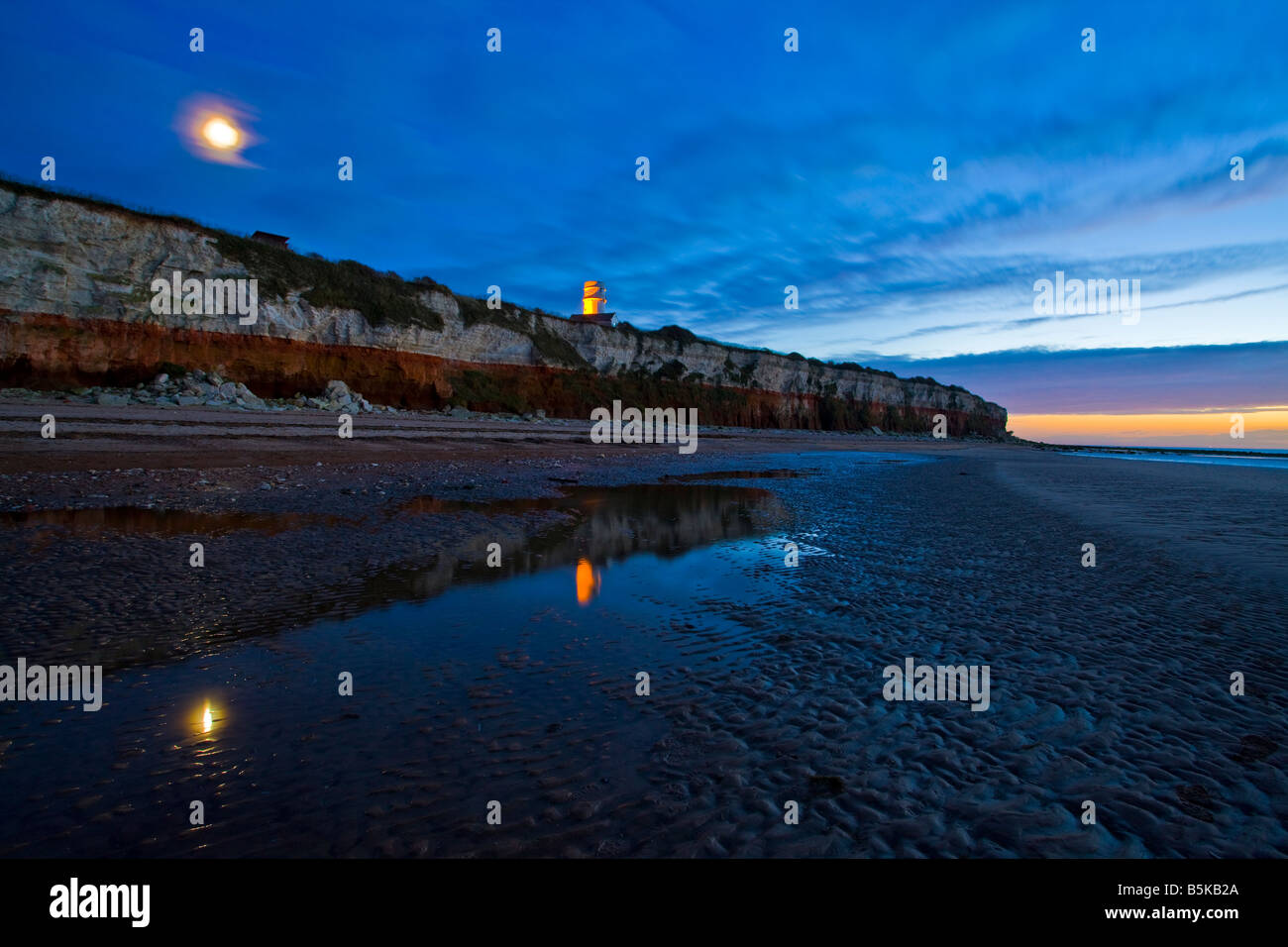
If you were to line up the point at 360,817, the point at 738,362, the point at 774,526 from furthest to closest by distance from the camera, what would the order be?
the point at 738,362, the point at 774,526, the point at 360,817

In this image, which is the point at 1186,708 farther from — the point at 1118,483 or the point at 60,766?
the point at 1118,483

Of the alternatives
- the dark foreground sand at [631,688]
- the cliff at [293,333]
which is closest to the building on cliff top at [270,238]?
the cliff at [293,333]

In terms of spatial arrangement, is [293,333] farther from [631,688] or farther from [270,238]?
[631,688]

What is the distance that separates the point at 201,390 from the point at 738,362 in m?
56.6

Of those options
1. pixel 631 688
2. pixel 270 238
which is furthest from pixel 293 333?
pixel 631 688

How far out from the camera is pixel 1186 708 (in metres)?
4.08

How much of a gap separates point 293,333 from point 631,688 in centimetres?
3748

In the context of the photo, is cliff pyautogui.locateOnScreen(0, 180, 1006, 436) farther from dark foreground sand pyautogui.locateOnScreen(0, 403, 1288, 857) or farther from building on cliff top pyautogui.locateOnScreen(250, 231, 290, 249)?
dark foreground sand pyautogui.locateOnScreen(0, 403, 1288, 857)

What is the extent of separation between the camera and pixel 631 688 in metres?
4.46

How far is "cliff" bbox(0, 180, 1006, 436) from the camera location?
2502 centimetres

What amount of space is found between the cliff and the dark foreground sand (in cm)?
2161

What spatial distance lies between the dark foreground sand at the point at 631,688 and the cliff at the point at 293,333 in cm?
2161
